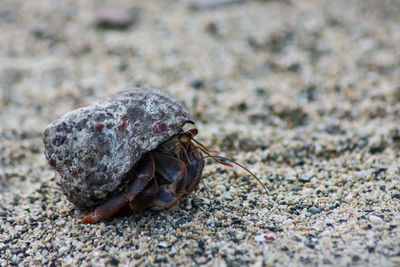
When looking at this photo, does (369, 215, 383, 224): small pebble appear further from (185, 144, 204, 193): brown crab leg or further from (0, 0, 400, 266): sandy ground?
(185, 144, 204, 193): brown crab leg

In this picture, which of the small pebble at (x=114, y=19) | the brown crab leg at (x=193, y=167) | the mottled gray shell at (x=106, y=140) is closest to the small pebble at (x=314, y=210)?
the brown crab leg at (x=193, y=167)

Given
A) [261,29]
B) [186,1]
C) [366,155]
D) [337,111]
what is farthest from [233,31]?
[366,155]

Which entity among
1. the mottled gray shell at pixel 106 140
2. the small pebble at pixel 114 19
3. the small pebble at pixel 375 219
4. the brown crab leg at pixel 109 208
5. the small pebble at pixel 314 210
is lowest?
the small pebble at pixel 314 210

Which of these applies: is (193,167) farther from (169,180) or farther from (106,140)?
(106,140)

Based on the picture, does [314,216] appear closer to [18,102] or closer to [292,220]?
[292,220]

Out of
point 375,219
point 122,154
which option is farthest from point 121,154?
point 375,219

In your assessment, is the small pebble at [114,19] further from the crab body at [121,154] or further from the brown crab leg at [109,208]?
the brown crab leg at [109,208]

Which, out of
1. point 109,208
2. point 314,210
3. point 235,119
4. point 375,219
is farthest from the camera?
point 235,119

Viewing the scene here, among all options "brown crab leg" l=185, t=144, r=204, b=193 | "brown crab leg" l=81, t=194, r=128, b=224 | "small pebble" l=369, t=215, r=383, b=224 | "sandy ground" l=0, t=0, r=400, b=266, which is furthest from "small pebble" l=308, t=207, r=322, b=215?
"brown crab leg" l=81, t=194, r=128, b=224
